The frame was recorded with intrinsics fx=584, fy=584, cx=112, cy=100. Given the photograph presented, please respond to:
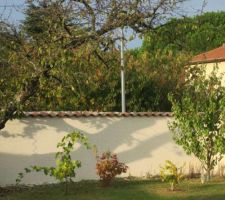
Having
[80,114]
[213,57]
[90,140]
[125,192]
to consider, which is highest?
[213,57]

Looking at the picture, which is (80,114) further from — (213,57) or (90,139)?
(213,57)

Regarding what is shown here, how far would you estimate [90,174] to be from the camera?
14.6m

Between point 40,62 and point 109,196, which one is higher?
point 40,62

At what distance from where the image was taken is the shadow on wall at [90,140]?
13625 millimetres

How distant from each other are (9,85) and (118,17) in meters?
2.99

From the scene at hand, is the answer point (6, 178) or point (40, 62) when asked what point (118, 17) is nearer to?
point (40, 62)

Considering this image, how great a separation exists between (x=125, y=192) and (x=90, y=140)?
Result: 8.95 ft

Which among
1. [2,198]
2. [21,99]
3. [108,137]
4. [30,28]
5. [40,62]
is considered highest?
[30,28]

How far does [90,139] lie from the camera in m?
14.6

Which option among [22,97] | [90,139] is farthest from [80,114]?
[22,97]

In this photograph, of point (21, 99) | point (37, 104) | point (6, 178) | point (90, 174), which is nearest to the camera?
point (21, 99)

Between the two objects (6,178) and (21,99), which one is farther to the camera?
(6,178)

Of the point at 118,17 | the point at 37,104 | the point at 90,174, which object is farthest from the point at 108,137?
the point at 118,17

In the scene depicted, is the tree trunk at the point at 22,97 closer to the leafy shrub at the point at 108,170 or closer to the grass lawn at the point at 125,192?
the grass lawn at the point at 125,192
